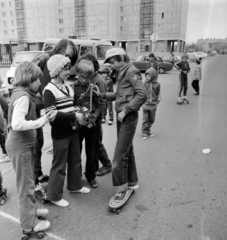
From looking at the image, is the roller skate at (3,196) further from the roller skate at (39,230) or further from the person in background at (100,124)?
the person in background at (100,124)

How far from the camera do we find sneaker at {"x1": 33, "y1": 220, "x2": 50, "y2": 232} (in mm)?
2489

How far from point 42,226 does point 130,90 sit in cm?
184

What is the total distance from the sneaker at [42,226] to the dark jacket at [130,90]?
154 cm

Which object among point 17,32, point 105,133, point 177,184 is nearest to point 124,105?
point 177,184

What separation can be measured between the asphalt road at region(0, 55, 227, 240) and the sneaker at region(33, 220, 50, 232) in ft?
0.27

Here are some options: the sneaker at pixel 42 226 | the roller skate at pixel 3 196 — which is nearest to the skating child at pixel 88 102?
the sneaker at pixel 42 226

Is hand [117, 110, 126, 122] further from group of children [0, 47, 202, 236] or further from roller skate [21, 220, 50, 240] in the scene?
roller skate [21, 220, 50, 240]

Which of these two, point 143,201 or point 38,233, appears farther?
point 143,201

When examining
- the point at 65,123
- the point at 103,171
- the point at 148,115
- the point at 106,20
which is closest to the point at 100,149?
the point at 103,171

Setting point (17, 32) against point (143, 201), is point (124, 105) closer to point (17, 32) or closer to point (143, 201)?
point (143, 201)

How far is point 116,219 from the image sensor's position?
9.18ft

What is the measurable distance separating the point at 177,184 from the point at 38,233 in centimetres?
208

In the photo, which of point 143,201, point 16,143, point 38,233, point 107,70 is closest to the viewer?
point 16,143

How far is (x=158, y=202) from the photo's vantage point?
313cm
